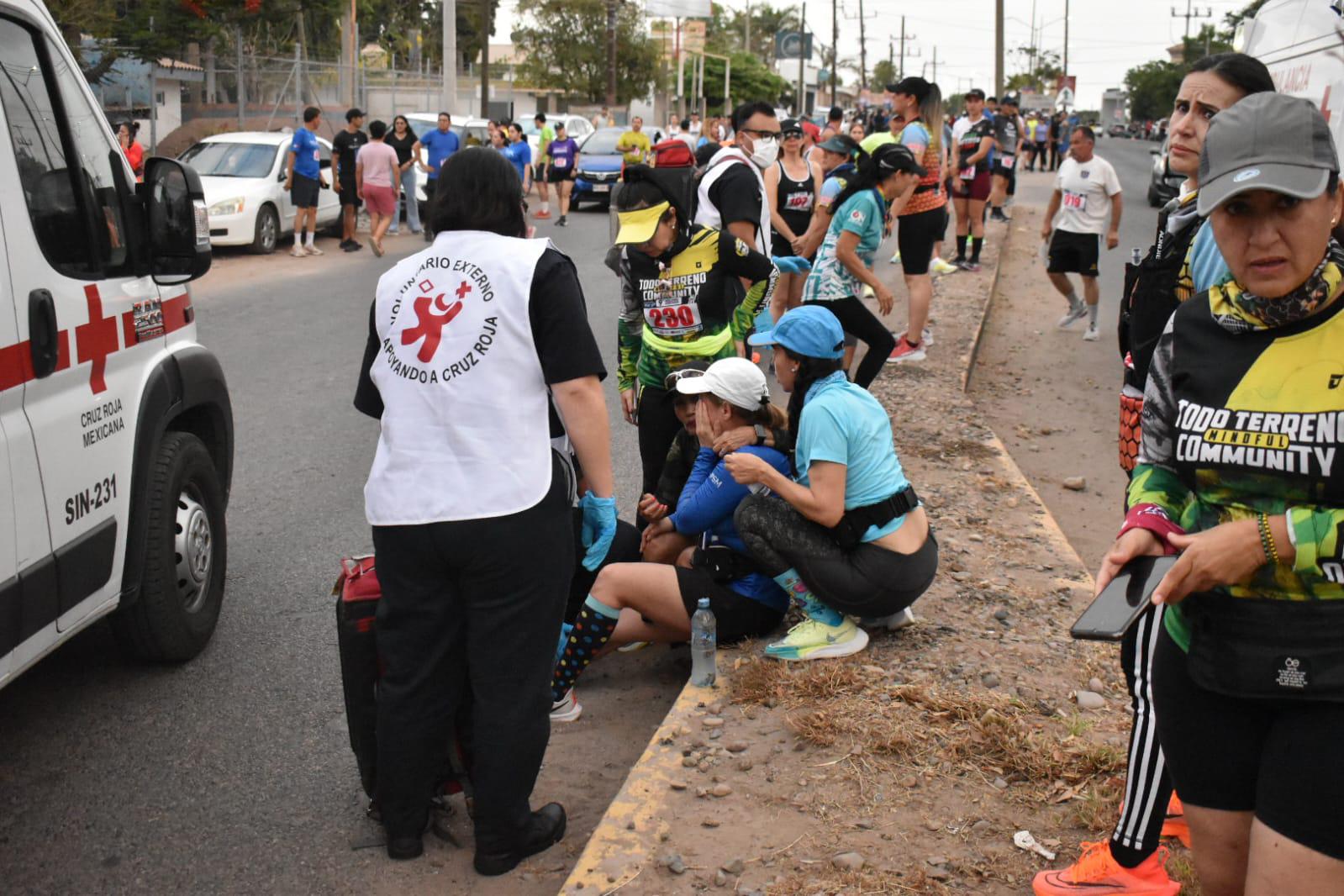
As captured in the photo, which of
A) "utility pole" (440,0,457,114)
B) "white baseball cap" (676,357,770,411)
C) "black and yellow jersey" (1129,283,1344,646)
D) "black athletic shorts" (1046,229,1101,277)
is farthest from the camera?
"utility pole" (440,0,457,114)

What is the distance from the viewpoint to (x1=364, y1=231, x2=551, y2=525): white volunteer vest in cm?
321

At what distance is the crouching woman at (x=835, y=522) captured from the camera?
4395 millimetres

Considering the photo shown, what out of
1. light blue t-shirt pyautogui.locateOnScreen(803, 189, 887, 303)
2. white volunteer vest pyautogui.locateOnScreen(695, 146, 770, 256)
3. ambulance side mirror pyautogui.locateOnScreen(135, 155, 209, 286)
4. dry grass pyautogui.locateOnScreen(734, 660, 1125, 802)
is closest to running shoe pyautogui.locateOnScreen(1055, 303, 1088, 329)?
light blue t-shirt pyautogui.locateOnScreen(803, 189, 887, 303)

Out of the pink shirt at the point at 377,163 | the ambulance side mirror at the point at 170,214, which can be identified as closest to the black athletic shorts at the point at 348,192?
the pink shirt at the point at 377,163

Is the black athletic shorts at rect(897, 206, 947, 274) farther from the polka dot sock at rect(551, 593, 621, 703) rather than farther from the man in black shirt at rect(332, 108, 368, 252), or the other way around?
the man in black shirt at rect(332, 108, 368, 252)

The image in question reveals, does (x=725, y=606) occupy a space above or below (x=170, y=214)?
below

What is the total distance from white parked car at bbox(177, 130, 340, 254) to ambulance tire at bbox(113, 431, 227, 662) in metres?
12.4

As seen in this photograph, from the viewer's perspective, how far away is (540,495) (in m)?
3.29

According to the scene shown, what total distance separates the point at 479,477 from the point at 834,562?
5.48 feet

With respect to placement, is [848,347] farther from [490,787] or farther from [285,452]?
[490,787]

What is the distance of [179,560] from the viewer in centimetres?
469

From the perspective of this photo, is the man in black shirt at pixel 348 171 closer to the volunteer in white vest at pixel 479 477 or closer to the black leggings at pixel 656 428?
the black leggings at pixel 656 428

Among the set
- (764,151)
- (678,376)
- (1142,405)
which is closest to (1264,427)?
(1142,405)

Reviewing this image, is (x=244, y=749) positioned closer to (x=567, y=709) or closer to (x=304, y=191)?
(x=567, y=709)
